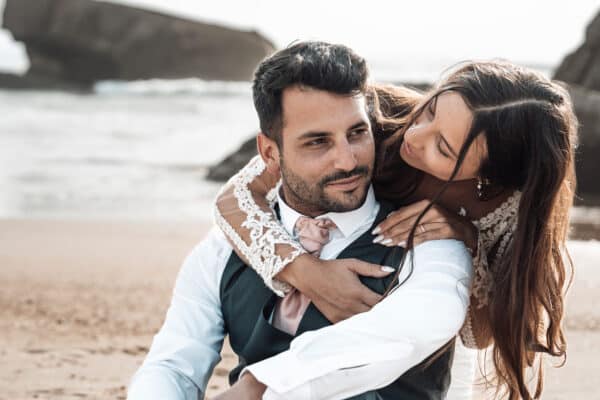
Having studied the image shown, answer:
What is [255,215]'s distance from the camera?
9.98ft

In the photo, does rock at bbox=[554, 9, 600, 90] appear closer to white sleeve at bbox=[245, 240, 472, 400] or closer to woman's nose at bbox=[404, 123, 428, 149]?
woman's nose at bbox=[404, 123, 428, 149]

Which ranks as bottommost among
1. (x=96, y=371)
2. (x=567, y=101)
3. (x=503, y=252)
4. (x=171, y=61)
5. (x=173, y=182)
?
(x=171, y=61)

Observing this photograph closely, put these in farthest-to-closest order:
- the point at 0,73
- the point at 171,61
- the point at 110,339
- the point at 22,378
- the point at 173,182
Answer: the point at 171,61
the point at 0,73
the point at 173,182
the point at 110,339
the point at 22,378

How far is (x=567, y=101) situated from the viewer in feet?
9.25

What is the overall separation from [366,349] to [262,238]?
0.58 m

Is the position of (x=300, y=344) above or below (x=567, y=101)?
below

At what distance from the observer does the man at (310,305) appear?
2469 millimetres

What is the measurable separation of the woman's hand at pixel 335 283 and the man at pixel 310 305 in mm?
47

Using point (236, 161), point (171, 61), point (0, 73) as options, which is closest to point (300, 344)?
point (236, 161)

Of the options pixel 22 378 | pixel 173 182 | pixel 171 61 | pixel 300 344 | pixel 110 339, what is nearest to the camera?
pixel 300 344

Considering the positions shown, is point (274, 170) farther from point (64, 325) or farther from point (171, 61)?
point (171, 61)

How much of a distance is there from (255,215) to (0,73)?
100 ft

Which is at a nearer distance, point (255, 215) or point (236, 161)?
point (255, 215)

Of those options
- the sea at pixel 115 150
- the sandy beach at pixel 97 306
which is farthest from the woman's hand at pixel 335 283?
the sea at pixel 115 150
